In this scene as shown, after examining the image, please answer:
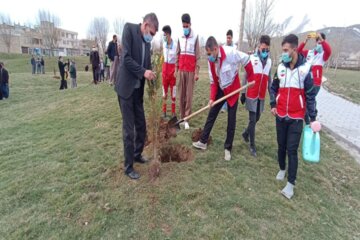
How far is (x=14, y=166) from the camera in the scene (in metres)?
4.42

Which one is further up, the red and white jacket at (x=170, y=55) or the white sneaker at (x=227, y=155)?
the red and white jacket at (x=170, y=55)

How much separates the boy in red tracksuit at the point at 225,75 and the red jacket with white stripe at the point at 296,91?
731 mm

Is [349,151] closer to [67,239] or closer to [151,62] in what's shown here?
[151,62]

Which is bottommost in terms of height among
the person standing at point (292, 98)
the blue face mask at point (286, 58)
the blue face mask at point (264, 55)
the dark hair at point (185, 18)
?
the person standing at point (292, 98)

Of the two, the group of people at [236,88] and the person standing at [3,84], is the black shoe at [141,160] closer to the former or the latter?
the group of people at [236,88]

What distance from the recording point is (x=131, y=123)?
3521 mm

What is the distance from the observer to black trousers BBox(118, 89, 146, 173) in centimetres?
346

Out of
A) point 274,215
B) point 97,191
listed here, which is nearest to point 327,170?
point 274,215

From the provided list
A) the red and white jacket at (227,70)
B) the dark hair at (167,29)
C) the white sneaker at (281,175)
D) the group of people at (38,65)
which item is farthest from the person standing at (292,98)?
the group of people at (38,65)

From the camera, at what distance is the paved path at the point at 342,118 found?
681 centimetres

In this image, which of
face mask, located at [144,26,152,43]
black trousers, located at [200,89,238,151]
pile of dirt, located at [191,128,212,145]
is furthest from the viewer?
pile of dirt, located at [191,128,212,145]

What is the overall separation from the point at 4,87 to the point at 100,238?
1235 cm

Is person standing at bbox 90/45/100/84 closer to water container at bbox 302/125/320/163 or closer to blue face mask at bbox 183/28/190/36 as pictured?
blue face mask at bbox 183/28/190/36

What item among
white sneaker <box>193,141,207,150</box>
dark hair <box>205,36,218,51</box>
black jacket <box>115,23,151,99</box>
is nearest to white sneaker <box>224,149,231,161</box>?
white sneaker <box>193,141,207,150</box>
